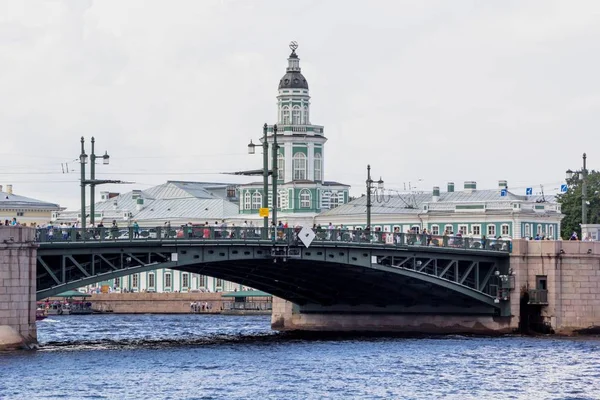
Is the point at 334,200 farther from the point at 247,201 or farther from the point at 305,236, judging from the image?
the point at 305,236

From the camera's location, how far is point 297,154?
137875mm

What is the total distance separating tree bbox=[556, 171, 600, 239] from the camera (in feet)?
412

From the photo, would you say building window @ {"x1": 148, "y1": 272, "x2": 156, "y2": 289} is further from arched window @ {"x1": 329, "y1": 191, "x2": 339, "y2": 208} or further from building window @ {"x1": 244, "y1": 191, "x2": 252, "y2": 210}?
arched window @ {"x1": 329, "y1": 191, "x2": 339, "y2": 208}

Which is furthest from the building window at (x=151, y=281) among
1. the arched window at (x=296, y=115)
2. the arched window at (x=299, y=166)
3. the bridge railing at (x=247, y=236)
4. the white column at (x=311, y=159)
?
the bridge railing at (x=247, y=236)

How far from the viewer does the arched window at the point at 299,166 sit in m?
138

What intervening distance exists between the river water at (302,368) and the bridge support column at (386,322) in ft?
8.93

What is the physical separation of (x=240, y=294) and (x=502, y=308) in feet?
160

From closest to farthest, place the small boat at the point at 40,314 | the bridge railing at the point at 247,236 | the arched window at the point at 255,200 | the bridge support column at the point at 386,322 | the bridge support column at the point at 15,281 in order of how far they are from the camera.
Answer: the bridge support column at the point at 15,281, the bridge railing at the point at 247,236, the bridge support column at the point at 386,322, the small boat at the point at 40,314, the arched window at the point at 255,200

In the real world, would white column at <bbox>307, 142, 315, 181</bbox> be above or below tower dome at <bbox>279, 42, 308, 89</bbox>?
below

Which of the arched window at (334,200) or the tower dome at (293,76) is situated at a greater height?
the tower dome at (293,76)

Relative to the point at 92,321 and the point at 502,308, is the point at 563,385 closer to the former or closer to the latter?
the point at 502,308

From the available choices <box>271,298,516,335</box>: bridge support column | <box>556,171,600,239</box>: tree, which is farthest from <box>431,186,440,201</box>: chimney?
<box>271,298,516,335</box>: bridge support column

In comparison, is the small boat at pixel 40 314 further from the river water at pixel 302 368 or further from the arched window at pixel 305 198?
the arched window at pixel 305 198

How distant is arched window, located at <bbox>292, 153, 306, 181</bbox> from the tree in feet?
68.3
